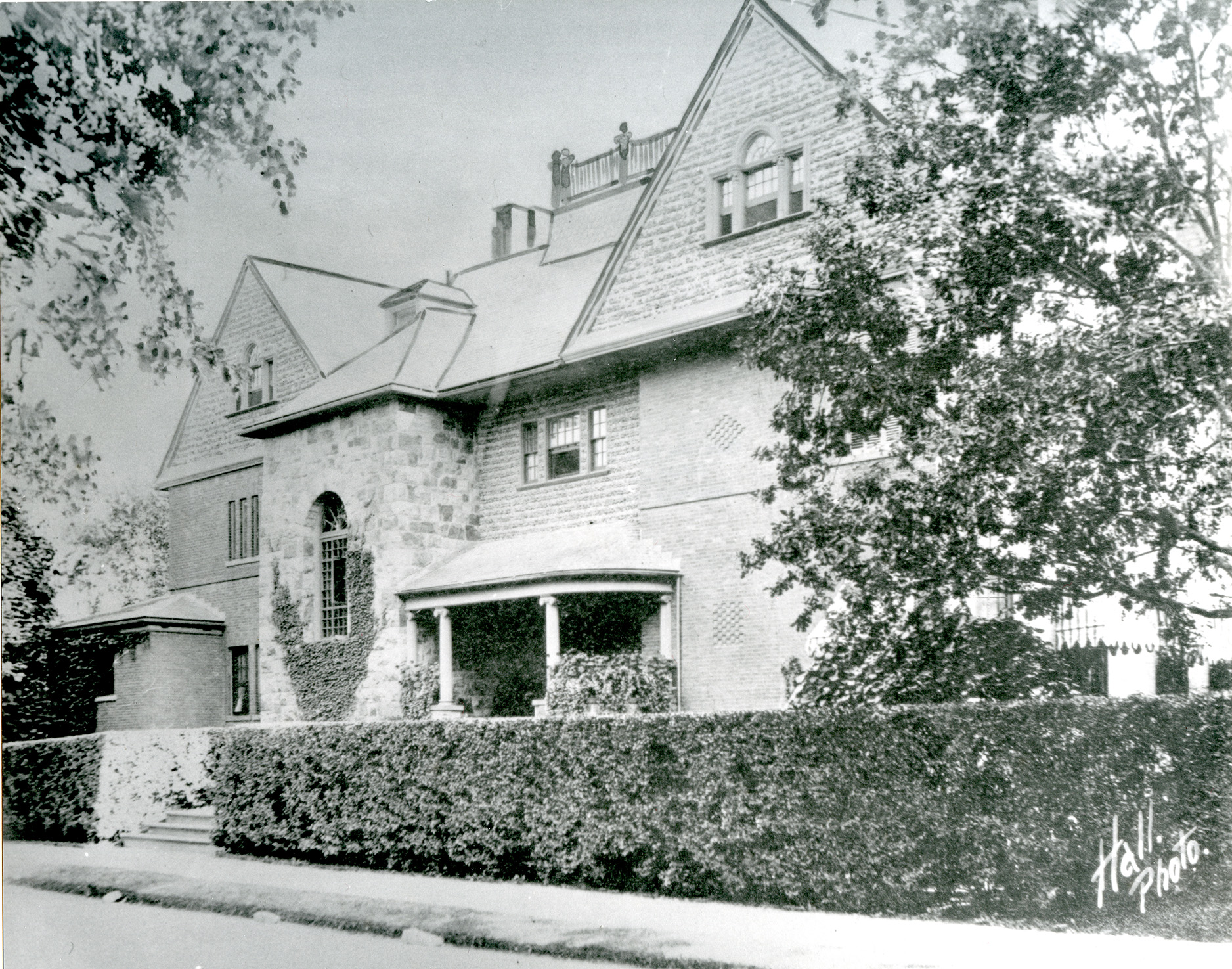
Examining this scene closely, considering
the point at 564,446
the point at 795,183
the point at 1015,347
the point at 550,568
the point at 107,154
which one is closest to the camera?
the point at 1015,347

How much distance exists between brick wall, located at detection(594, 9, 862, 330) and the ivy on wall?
16.7ft

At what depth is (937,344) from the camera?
8648 millimetres

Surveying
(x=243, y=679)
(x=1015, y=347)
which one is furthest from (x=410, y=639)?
(x=1015, y=347)

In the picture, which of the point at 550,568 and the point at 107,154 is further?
the point at 550,568

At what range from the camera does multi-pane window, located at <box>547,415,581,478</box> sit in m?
16.2

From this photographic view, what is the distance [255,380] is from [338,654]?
4.25 meters

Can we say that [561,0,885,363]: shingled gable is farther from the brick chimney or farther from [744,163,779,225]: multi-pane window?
the brick chimney

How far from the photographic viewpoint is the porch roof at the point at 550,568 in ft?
46.4

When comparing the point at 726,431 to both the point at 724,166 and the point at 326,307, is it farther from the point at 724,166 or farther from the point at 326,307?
the point at 326,307

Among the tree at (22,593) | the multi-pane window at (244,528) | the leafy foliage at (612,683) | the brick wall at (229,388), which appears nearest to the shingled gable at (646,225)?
the brick wall at (229,388)

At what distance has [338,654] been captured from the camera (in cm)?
1683

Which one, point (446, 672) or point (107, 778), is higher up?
point (446, 672)

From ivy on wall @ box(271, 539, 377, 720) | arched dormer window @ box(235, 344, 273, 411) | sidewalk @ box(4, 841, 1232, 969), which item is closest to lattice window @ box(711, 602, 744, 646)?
sidewalk @ box(4, 841, 1232, 969)

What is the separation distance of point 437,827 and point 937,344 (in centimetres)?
656
